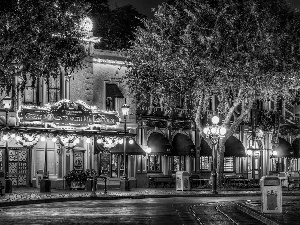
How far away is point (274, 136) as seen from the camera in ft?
189

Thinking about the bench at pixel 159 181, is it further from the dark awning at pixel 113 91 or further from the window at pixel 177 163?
the dark awning at pixel 113 91

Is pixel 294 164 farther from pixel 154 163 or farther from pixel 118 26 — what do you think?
pixel 118 26

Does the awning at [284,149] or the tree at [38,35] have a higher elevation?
the tree at [38,35]

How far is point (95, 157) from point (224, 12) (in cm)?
1330

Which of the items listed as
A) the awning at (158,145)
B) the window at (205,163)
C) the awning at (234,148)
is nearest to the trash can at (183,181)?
the awning at (158,145)

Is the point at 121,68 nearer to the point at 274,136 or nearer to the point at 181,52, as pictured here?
the point at 181,52

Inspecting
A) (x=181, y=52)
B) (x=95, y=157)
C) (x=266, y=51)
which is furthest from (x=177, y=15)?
(x=95, y=157)

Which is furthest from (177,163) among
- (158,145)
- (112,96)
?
(112,96)

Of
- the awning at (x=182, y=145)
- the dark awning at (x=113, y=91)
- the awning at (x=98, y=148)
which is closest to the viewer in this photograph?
the awning at (x=98, y=148)

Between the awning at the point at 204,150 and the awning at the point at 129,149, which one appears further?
the awning at the point at 204,150

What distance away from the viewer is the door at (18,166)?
4541 centimetres

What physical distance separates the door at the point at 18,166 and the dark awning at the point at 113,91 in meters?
6.89

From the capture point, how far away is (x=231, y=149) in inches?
2188

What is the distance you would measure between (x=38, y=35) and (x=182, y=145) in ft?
83.6
